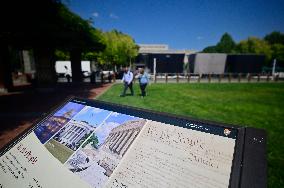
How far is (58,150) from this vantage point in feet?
6.56

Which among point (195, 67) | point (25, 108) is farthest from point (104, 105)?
point (195, 67)

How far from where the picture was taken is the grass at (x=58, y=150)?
1906 mm

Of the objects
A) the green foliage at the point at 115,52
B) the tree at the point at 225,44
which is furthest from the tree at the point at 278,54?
the green foliage at the point at 115,52

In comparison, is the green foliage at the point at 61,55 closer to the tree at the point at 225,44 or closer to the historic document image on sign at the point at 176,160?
the historic document image on sign at the point at 176,160

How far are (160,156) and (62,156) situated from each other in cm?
91

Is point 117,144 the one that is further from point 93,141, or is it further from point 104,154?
point 93,141

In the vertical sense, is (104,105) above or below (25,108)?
above

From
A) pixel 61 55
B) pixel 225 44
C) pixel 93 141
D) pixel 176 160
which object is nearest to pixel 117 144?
pixel 93 141

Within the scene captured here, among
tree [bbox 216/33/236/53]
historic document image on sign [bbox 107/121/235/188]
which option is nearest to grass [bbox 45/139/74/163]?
historic document image on sign [bbox 107/121/235/188]

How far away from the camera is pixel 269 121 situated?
793 centimetres

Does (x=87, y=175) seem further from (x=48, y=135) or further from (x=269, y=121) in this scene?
(x=269, y=121)

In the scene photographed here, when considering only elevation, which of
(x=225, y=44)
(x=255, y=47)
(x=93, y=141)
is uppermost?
(x=225, y=44)

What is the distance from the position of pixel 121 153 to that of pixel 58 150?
26.4 inches

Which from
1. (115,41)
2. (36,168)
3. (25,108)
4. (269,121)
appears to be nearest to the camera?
(36,168)
